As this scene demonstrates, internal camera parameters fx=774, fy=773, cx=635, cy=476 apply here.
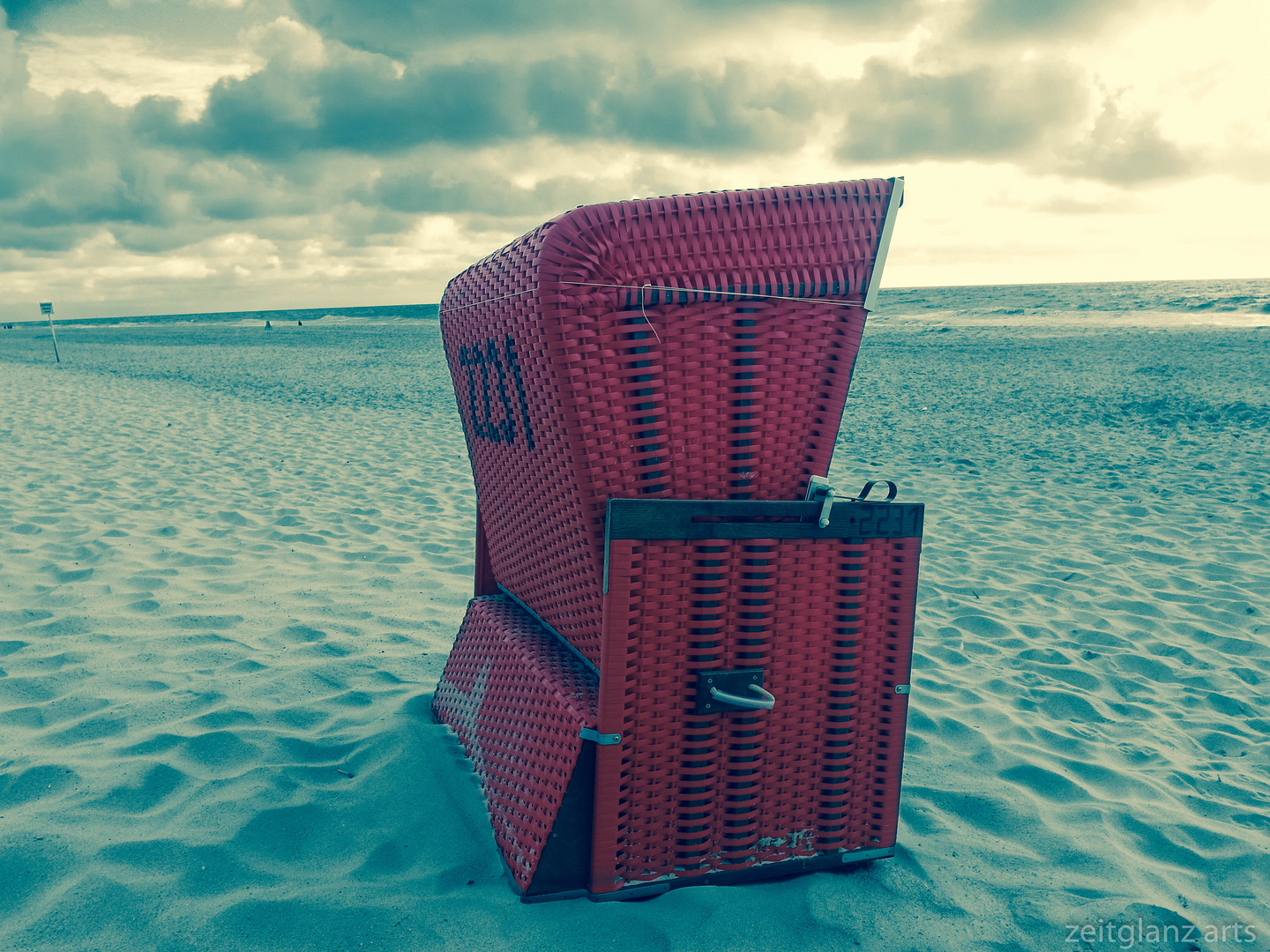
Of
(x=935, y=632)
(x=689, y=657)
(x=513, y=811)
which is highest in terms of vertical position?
(x=689, y=657)

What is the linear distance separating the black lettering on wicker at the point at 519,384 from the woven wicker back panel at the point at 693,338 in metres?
0.10

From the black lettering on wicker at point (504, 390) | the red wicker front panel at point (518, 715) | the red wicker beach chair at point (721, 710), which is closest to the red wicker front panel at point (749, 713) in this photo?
the red wicker beach chair at point (721, 710)

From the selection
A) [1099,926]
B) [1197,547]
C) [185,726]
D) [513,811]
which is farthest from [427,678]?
[1197,547]

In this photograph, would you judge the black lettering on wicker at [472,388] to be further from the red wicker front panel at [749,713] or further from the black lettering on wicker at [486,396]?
→ the red wicker front panel at [749,713]

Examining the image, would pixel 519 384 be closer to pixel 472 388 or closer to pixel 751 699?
pixel 472 388

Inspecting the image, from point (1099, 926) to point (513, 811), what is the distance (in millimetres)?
1390

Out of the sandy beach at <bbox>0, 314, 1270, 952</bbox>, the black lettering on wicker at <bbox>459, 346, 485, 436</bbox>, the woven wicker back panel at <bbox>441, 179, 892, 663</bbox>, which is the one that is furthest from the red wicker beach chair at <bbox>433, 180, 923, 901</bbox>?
the black lettering on wicker at <bbox>459, 346, 485, 436</bbox>

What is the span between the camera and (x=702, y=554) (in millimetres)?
1661

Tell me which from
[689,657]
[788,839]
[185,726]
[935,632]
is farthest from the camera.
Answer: [935,632]

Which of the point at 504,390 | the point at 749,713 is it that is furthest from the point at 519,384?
the point at 749,713

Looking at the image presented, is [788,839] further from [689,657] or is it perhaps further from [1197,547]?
[1197,547]

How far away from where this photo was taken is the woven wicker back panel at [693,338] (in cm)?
155

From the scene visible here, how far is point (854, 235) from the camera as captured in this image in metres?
1.61

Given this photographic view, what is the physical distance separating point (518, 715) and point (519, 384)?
851mm
